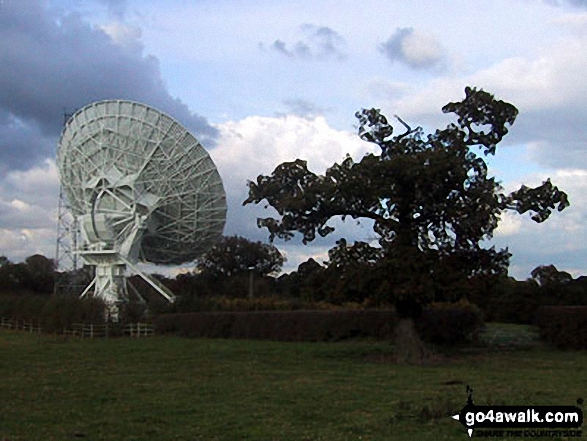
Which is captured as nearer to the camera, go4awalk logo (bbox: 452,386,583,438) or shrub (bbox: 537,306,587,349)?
go4awalk logo (bbox: 452,386,583,438)

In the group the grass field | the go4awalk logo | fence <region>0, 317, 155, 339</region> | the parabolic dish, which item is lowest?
the grass field

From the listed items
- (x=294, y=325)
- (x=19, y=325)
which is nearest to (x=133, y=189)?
(x=294, y=325)

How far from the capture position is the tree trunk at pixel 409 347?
29.7m

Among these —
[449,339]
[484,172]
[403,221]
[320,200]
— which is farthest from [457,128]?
[449,339]

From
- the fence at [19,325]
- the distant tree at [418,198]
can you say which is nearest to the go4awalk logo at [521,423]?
the distant tree at [418,198]

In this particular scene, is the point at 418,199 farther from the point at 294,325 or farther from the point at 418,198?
the point at 294,325

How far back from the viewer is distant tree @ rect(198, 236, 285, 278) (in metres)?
102

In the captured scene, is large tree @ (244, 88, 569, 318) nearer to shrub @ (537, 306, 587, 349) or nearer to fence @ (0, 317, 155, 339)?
shrub @ (537, 306, 587, 349)

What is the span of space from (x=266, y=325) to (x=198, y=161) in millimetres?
12913

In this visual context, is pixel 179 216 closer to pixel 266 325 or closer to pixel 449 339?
pixel 266 325

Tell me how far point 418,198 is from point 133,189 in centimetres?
2857

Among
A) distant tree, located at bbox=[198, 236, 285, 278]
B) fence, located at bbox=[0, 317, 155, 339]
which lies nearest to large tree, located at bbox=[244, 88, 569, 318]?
fence, located at bbox=[0, 317, 155, 339]

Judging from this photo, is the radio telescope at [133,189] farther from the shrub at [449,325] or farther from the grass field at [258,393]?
the grass field at [258,393]

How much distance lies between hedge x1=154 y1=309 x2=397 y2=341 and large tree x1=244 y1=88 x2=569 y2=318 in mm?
12577
